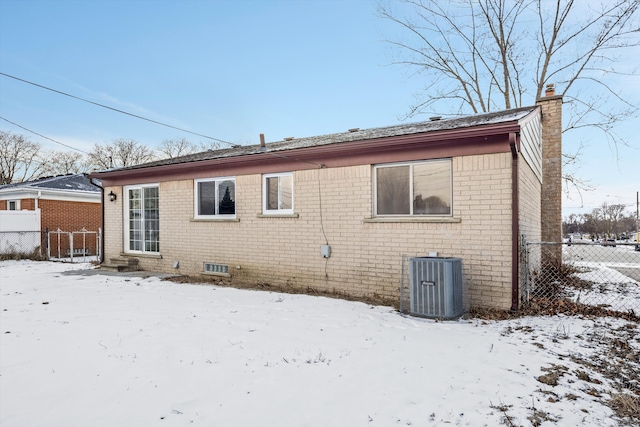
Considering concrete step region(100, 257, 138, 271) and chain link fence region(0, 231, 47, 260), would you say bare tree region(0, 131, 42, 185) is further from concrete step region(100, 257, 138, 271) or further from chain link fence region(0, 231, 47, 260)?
concrete step region(100, 257, 138, 271)

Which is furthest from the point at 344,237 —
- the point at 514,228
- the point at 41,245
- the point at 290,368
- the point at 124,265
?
the point at 41,245

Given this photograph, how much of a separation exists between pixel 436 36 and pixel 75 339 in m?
22.3

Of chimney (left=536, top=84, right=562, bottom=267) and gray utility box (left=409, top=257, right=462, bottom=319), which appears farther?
chimney (left=536, top=84, right=562, bottom=267)

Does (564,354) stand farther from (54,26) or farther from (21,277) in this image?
(54,26)

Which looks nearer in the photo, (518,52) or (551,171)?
(551,171)

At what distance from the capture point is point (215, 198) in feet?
32.9

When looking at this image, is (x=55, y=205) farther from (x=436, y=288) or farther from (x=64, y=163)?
(x=64, y=163)

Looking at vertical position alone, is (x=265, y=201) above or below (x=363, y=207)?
above


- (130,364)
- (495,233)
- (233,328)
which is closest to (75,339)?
(130,364)

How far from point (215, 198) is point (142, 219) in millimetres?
3273

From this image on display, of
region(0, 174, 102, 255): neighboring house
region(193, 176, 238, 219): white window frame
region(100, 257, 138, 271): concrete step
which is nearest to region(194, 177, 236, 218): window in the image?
region(193, 176, 238, 219): white window frame

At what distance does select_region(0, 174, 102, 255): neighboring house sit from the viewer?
1789 centimetres

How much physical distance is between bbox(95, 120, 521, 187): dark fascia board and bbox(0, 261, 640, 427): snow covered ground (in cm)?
290

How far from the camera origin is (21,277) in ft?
33.8
